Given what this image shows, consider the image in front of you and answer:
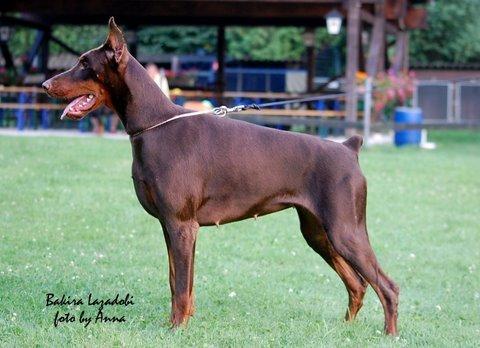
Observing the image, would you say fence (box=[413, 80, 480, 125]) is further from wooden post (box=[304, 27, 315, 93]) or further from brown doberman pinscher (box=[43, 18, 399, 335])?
brown doberman pinscher (box=[43, 18, 399, 335])

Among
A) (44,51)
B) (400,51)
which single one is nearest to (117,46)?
(400,51)

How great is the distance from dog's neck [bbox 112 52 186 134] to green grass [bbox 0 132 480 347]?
132 cm

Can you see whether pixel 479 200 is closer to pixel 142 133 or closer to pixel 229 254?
pixel 229 254

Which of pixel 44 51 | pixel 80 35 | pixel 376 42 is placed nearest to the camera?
pixel 376 42

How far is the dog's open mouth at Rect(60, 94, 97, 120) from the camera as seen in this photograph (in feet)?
18.2

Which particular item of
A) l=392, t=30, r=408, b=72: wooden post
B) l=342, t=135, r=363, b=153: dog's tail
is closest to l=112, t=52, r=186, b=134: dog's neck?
l=342, t=135, r=363, b=153: dog's tail

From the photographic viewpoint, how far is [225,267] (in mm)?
8141

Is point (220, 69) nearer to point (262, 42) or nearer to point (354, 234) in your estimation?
point (262, 42)

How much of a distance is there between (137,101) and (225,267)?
2829mm

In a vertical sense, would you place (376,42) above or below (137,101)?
above

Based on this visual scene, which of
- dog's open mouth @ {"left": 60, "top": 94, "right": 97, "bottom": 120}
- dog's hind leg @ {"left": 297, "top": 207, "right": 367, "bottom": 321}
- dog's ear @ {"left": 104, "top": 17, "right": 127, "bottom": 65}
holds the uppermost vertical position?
dog's ear @ {"left": 104, "top": 17, "right": 127, "bottom": 65}

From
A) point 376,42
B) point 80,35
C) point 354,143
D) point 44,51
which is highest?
point 80,35

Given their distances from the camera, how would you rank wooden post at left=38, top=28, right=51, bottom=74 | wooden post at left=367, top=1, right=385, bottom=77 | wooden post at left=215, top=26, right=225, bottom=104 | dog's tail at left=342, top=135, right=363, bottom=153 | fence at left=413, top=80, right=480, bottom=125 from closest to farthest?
dog's tail at left=342, top=135, right=363, bottom=153
wooden post at left=367, top=1, right=385, bottom=77
wooden post at left=215, top=26, right=225, bottom=104
wooden post at left=38, top=28, right=51, bottom=74
fence at left=413, top=80, right=480, bottom=125

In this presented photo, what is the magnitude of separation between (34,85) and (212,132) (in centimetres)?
1767
